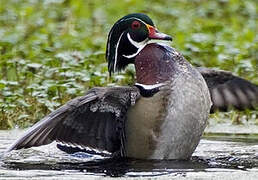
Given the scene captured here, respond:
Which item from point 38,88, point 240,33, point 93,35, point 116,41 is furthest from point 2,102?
point 240,33

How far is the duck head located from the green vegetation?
1.39 m

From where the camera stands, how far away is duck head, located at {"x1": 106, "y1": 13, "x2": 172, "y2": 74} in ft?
24.0

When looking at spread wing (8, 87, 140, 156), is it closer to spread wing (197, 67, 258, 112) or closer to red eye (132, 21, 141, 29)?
red eye (132, 21, 141, 29)

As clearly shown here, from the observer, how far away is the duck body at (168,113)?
6.89m

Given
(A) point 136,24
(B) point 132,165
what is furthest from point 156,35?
(B) point 132,165

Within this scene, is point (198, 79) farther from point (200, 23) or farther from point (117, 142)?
point (200, 23)

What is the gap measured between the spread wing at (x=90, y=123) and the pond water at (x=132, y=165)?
164 millimetres

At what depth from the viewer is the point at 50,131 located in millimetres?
6918

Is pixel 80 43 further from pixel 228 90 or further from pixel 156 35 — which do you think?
pixel 156 35

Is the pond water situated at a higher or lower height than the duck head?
lower

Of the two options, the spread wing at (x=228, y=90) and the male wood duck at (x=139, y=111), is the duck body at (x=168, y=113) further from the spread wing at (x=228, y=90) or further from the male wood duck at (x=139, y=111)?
the spread wing at (x=228, y=90)

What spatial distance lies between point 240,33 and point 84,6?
8.92 ft

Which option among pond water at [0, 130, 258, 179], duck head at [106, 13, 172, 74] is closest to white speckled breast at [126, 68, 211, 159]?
pond water at [0, 130, 258, 179]

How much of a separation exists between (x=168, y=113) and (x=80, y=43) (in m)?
4.33
